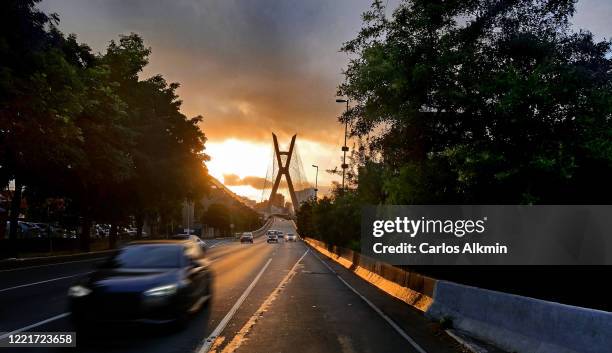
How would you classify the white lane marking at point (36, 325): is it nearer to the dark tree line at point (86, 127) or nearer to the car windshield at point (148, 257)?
the car windshield at point (148, 257)

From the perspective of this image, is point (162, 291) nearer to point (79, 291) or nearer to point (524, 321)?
point (79, 291)

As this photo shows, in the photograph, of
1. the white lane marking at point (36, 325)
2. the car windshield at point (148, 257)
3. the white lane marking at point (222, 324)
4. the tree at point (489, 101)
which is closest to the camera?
the white lane marking at point (222, 324)

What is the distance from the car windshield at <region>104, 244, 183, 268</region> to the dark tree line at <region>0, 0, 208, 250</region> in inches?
415

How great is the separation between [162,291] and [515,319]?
18.9 ft

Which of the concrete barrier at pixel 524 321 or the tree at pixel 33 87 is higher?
the tree at pixel 33 87

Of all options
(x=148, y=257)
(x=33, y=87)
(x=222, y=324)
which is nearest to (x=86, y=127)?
(x=33, y=87)

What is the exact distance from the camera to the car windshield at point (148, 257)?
10594 mm

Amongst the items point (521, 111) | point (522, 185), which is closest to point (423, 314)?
point (522, 185)

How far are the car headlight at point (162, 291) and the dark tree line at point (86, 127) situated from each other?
1246 centimetres

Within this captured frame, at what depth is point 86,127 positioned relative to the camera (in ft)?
96.4

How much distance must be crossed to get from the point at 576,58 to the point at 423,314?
8383 millimetres

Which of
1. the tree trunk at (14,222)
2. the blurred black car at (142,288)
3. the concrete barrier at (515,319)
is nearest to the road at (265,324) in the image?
the blurred black car at (142,288)

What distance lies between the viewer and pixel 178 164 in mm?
45906

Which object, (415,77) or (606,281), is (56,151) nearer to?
(415,77)
